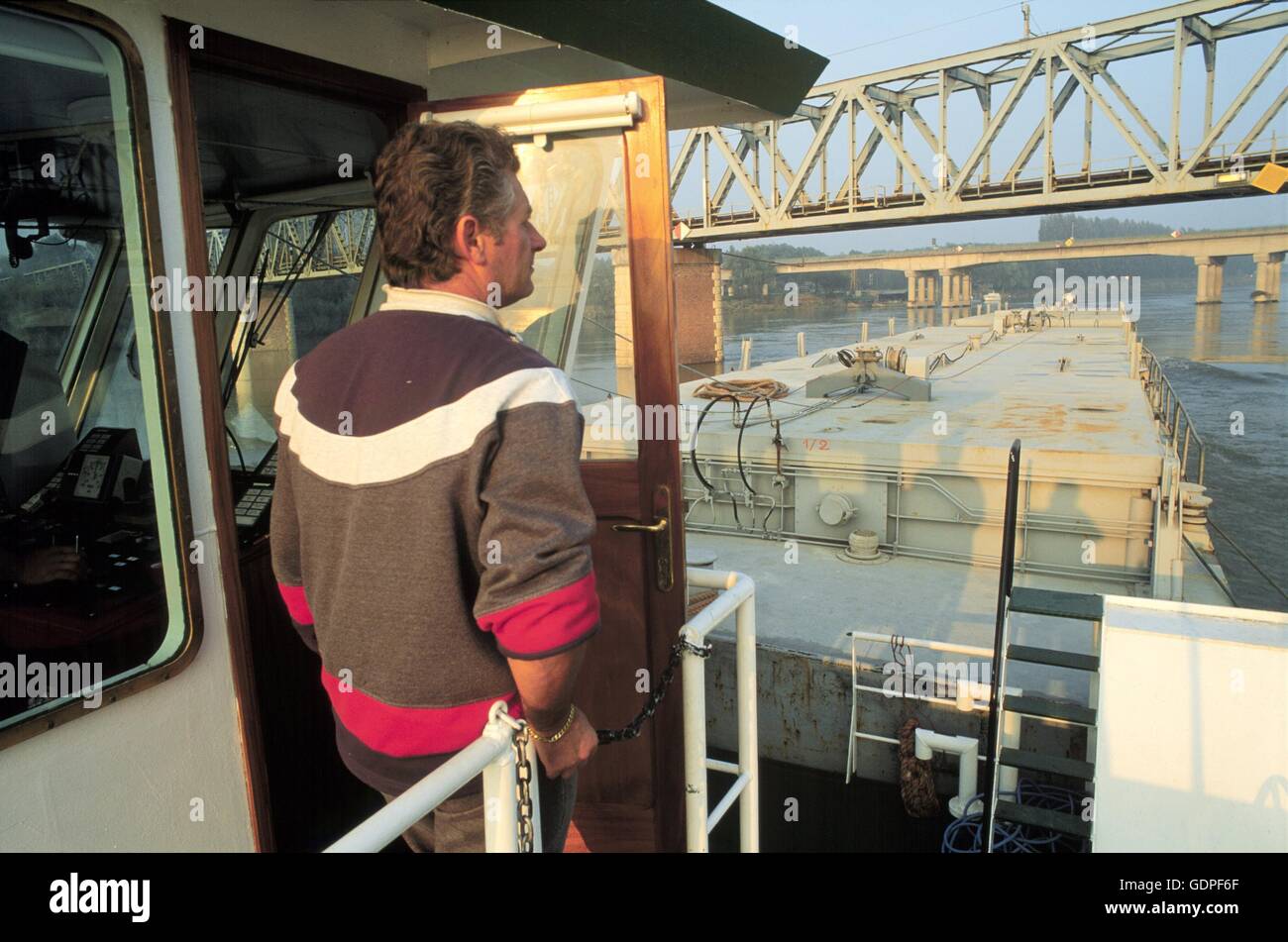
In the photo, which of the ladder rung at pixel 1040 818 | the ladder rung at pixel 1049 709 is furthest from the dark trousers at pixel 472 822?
the ladder rung at pixel 1040 818

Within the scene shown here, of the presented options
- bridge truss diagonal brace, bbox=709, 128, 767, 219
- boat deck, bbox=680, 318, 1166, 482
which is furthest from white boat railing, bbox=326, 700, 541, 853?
bridge truss diagonal brace, bbox=709, 128, 767, 219

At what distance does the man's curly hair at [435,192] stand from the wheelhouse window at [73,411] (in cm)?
80

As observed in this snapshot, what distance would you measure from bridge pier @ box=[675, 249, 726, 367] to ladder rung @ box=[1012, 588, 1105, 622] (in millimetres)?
35815

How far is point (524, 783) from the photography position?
1.57 metres

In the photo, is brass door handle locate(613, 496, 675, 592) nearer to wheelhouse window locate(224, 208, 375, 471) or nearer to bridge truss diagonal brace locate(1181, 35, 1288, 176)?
wheelhouse window locate(224, 208, 375, 471)

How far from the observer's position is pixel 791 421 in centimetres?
999

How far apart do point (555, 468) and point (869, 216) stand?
41421 millimetres

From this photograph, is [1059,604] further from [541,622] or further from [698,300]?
[698,300]

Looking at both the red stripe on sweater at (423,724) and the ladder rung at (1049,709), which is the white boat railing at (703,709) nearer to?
the red stripe on sweater at (423,724)

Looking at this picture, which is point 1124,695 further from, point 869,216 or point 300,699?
point 869,216

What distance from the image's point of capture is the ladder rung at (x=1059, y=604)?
3832mm

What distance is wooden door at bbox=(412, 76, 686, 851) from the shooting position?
246cm
